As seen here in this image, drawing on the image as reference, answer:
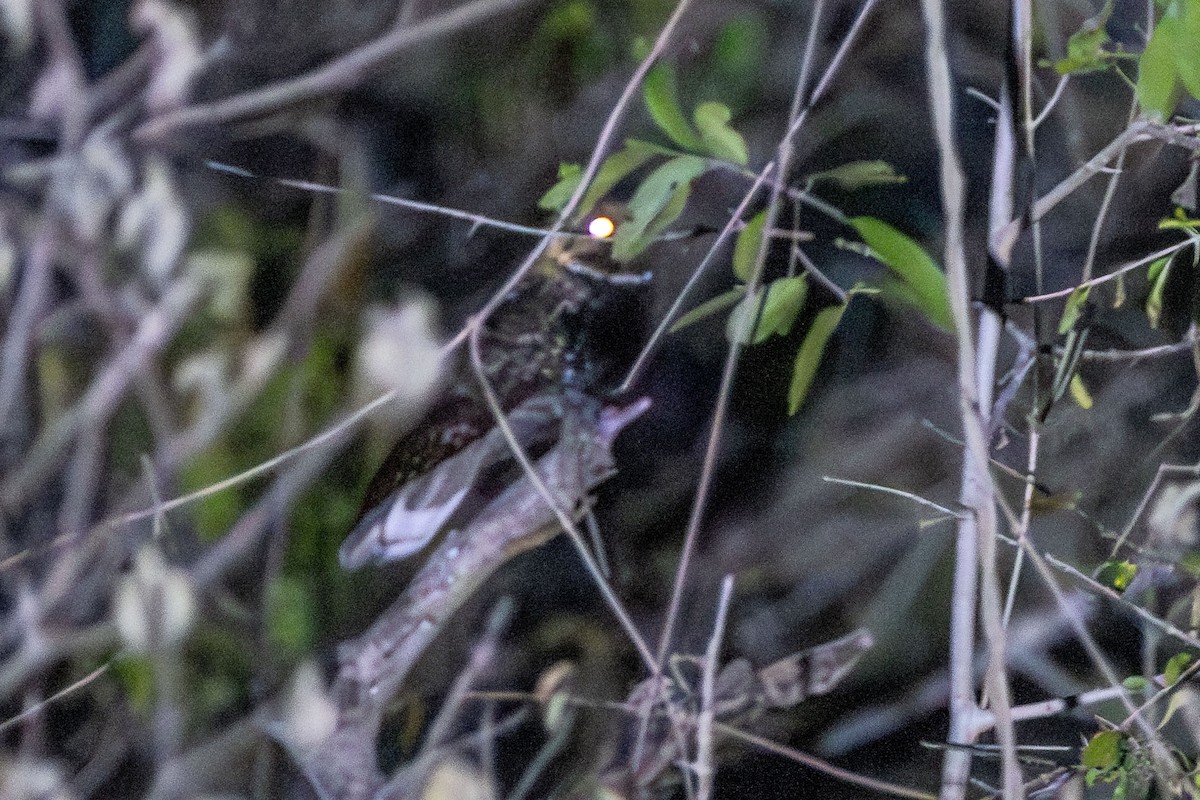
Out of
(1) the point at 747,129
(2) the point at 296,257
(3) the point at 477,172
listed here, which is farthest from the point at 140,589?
(1) the point at 747,129

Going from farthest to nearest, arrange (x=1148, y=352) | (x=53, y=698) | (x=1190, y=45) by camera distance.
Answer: (x=1148, y=352) < (x=53, y=698) < (x=1190, y=45)

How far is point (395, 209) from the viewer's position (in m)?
0.64

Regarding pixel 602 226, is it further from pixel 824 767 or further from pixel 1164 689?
pixel 1164 689

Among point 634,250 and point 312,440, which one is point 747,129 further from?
point 312,440

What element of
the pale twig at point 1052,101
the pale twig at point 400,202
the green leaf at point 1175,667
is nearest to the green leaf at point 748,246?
the pale twig at point 400,202

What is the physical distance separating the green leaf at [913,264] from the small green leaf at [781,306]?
63 millimetres

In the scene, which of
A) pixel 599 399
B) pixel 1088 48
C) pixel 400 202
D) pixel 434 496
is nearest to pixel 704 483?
pixel 599 399

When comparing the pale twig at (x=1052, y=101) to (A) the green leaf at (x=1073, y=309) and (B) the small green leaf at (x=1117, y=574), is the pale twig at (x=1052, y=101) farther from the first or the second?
(B) the small green leaf at (x=1117, y=574)

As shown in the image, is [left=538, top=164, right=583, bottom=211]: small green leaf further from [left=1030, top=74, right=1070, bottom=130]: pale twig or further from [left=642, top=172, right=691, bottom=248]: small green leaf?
[left=1030, top=74, right=1070, bottom=130]: pale twig

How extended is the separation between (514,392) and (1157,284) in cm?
51

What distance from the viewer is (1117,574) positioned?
720 millimetres

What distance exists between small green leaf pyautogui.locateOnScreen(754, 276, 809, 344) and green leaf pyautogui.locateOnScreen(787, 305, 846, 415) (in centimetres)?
2

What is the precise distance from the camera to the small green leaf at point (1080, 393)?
72 centimetres

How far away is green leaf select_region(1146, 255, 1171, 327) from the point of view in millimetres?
710
